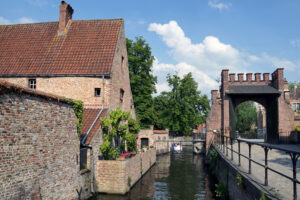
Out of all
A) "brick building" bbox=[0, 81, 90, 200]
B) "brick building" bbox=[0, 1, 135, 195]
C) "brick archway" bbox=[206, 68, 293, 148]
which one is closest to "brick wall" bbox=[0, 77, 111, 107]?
"brick building" bbox=[0, 1, 135, 195]

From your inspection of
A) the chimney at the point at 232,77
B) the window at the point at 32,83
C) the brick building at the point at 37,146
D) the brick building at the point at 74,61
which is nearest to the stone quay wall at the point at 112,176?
the brick building at the point at 74,61

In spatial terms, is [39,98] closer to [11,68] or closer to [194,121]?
[11,68]

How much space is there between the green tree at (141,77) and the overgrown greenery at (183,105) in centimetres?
878

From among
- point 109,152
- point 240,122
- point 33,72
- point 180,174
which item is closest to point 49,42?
point 33,72

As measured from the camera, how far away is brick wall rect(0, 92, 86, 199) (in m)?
6.57

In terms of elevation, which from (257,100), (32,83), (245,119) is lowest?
(245,119)

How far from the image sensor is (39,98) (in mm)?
8070

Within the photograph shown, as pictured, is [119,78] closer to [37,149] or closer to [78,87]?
[78,87]

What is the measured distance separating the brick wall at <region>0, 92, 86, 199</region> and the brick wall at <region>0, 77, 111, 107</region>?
461 cm

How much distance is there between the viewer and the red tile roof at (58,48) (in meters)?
15.7

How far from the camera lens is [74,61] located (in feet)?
52.3

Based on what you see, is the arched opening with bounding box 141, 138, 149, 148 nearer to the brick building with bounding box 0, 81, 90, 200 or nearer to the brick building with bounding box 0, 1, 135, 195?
the brick building with bounding box 0, 1, 135, 195

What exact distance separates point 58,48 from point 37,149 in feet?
35.2

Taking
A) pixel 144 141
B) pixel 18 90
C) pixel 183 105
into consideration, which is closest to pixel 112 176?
pixel 18 90
